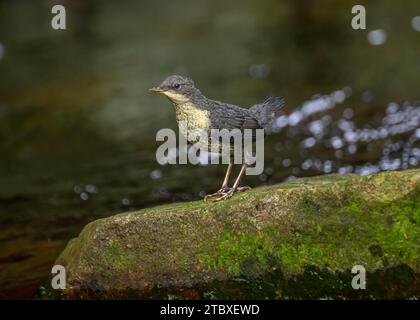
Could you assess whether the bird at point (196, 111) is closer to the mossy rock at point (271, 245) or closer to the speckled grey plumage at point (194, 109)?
the speckled grey plumage at point (194, 109)

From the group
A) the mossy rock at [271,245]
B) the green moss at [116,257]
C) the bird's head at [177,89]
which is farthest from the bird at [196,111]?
the green moss at [116,257]

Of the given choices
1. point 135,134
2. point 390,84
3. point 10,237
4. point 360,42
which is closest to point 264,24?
point 360,42

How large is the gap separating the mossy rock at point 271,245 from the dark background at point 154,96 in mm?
1285

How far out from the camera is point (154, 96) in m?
13.7

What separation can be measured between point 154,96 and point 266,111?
7.60m

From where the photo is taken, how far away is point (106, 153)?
1079 centimetres

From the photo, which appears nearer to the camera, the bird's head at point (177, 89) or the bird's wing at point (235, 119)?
the bird's head at point (177, 89)

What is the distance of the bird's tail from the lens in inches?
244

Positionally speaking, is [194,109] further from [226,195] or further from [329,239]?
[329,239]

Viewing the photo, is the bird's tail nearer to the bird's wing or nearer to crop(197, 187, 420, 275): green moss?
the bird's wing

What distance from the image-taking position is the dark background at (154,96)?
8.70 metres

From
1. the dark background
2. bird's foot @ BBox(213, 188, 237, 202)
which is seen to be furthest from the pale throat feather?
the dark background

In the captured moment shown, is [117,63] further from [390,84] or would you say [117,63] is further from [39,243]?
[39,243]
